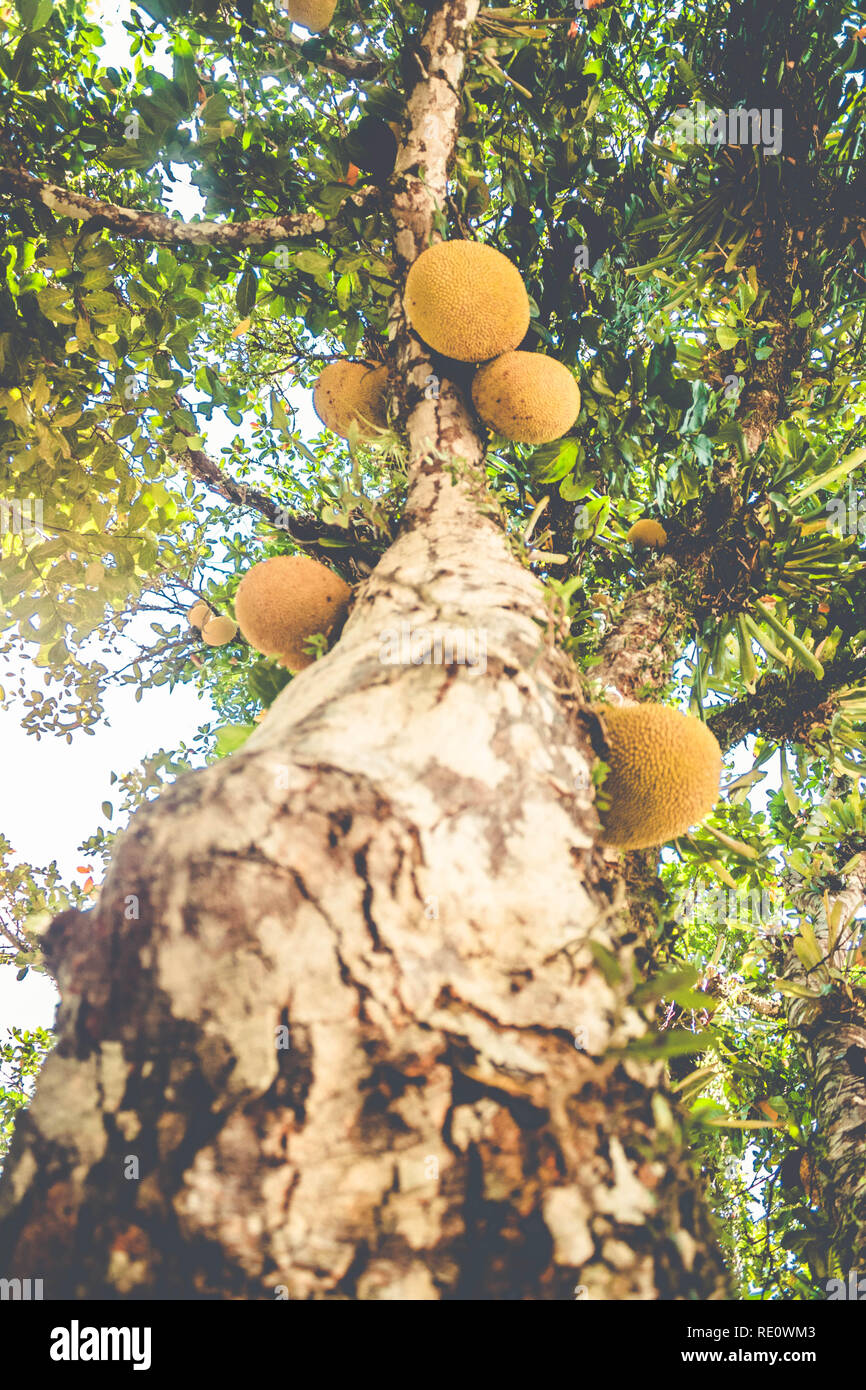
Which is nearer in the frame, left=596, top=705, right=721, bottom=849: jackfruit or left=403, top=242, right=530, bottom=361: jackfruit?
left=596, top=705, right=721, bottom=849: jackfruit

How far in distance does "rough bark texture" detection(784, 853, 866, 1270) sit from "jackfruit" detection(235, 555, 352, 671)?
196cm

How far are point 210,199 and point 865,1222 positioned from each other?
3489 millimetres

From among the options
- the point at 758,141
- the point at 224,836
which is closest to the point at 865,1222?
the point at 224,836

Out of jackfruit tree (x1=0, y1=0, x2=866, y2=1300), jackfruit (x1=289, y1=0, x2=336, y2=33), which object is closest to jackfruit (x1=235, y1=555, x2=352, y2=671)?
jackfruit tree (x1=0, y1=0, x2=866, y2=1300)

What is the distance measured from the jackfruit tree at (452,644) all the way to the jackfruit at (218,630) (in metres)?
0.02

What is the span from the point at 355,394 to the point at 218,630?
1.44 m

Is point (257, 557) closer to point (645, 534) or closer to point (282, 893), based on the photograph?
Result: point (645, 534)

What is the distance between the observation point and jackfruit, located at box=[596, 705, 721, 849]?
1157 mm

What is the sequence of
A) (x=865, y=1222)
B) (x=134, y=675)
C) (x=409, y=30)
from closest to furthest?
(x=865, y=1222) → (x=409, y=30) → (x=134, y=675)

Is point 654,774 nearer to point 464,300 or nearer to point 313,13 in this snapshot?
point 464,300
